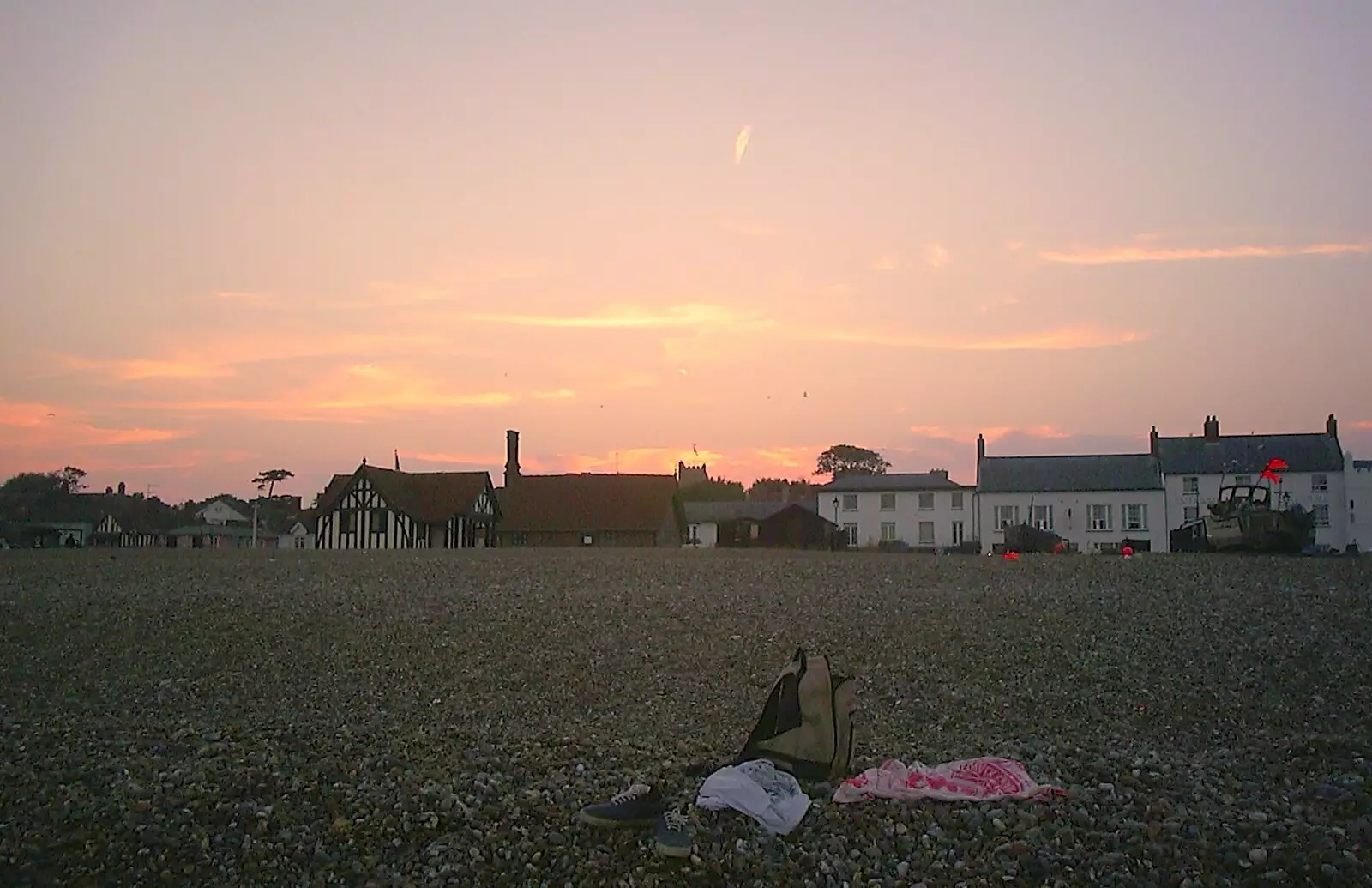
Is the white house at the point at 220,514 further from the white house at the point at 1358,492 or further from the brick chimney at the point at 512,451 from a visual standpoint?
the white house at the point at 1358,492

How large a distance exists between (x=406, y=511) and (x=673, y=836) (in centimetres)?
4218

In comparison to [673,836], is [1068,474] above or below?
above

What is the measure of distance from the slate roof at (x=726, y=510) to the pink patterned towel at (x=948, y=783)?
65.4 m

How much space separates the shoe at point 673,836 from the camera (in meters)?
6.01

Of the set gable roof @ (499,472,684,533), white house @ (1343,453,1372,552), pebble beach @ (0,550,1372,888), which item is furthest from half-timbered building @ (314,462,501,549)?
white house @ (1343,453,1372,552)

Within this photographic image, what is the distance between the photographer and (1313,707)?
9625mm

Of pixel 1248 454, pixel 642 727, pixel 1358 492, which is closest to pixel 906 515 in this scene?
pixel 1248 454

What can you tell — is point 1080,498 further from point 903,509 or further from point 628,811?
Result: point 628,811

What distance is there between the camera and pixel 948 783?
692 cm

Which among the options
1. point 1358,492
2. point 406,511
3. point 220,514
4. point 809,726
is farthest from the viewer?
point 220,514

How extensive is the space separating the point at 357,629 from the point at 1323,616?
36.3 feet

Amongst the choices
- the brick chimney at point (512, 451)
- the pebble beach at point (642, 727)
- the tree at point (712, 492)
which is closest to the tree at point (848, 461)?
the tree at point (712, 492)

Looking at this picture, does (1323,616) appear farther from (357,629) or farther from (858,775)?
(357,629)

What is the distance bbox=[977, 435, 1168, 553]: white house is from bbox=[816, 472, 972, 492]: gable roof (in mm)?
2846
